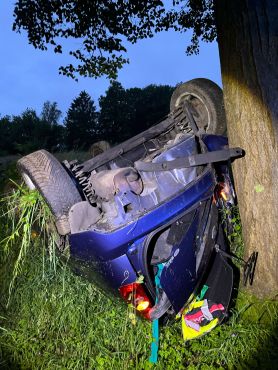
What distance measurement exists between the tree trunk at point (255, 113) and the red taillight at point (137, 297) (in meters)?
0.93

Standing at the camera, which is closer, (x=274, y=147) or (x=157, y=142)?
(x=274, y=147)

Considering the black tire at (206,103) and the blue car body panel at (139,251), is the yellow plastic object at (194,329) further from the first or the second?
the black tire at (206,103)

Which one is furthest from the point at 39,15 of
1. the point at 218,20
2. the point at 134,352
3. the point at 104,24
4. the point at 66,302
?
the point at 134,352

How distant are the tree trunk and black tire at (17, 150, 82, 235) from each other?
127 cm

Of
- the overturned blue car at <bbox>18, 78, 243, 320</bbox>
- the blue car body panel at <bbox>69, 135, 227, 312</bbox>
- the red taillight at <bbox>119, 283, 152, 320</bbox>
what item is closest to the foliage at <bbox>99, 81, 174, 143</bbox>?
the overturned blue car at <bbox>18, 78, 243, 320</bbox>

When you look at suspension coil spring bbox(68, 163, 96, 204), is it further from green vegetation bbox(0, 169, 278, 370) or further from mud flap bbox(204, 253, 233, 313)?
mud flap bbox(204, 253, 233, 313)

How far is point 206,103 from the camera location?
4.13 meters

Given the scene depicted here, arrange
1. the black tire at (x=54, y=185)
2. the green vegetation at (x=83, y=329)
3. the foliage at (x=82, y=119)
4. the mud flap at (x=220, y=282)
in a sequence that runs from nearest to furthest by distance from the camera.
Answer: the black tire at (x=54, y=185) → the green vegetation at (x=83, y=329) → the mud flap at (x=220, y=282) → the foliage at (x=82, y=119)

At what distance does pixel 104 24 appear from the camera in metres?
8.27

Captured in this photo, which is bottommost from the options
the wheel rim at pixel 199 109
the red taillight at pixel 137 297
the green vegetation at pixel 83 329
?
the green vegetation at pixel 83 329

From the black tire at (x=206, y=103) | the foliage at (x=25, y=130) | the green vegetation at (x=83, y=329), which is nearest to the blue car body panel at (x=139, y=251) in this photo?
the green vegetation at (x=83, y=329)

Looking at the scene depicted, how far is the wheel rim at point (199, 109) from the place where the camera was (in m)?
4.17

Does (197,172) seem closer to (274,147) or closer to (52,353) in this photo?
(274,147)

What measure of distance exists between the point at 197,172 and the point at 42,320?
1.75 meters
